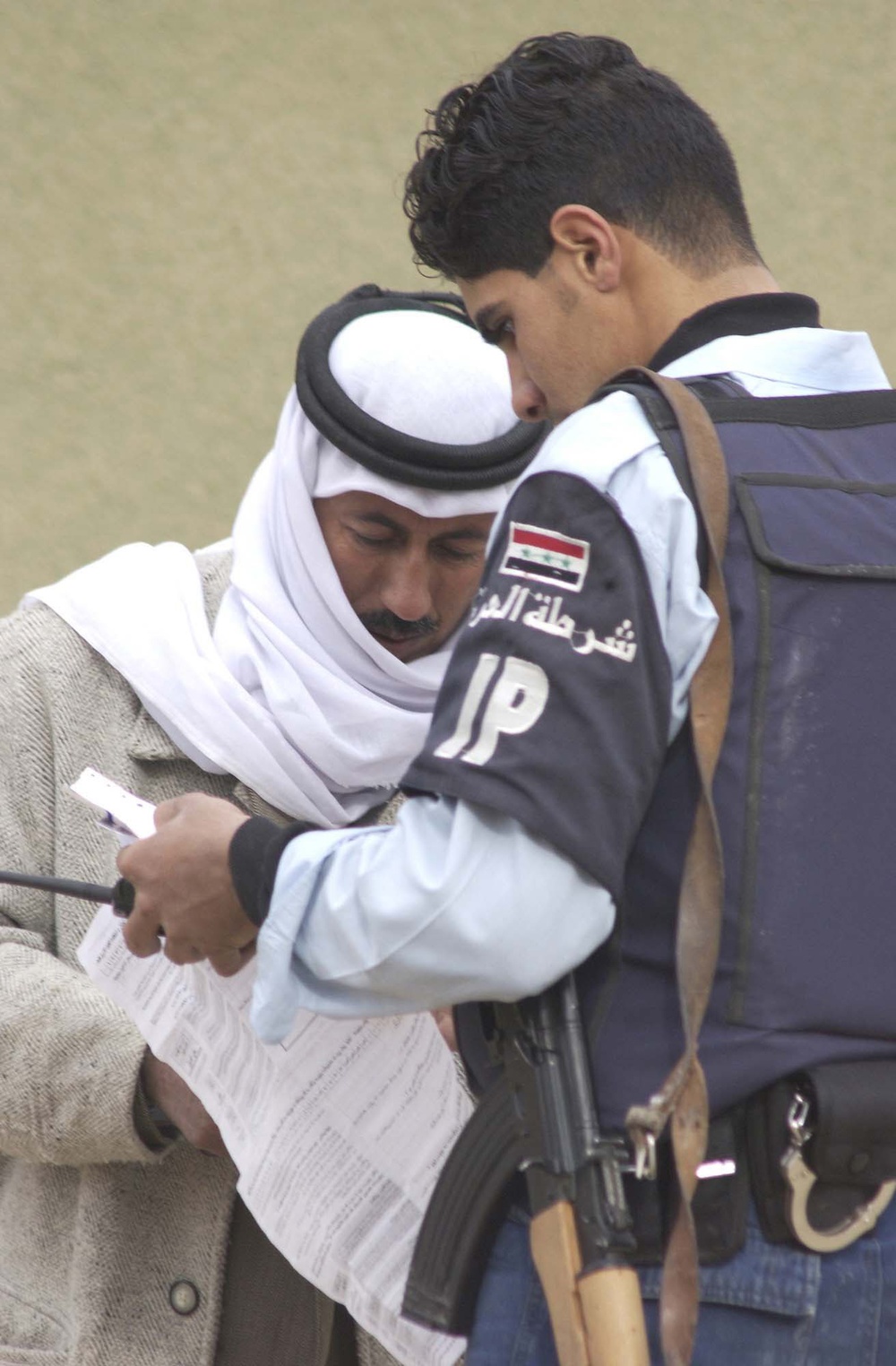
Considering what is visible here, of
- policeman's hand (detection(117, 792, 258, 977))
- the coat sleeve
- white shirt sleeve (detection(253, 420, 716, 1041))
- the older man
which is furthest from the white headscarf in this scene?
white shirt sleeve (detection(253, 420, 716, 1041))

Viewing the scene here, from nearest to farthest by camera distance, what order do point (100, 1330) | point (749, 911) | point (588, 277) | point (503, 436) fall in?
point (749, 911) < point (588, 277) < point (100, 1330) < point (503, 436)

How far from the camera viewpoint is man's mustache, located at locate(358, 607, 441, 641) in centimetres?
243

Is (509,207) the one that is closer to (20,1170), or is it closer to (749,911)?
(749,911)

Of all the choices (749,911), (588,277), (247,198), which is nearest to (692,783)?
(749,911)

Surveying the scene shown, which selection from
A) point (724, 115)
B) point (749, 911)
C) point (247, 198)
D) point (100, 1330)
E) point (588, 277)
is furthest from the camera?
point (724, 115)

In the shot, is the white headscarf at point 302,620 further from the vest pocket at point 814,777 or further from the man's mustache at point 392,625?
the vest pocket at point 814,777

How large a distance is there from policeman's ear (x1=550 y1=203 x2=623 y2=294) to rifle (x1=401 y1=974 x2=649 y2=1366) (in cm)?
66

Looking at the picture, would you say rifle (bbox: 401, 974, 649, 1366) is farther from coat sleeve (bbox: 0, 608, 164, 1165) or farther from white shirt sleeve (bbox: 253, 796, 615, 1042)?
coat sleeve (bbox: 0, 608, 164, 1165)

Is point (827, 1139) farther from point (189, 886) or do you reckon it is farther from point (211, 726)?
point (211, 726)

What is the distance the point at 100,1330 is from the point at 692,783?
1.15 m

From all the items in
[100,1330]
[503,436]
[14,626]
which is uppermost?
[503,436]

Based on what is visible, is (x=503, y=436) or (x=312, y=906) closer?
(x=312, y=906)

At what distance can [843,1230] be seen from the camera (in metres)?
1.42

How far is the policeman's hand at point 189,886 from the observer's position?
1.51m
